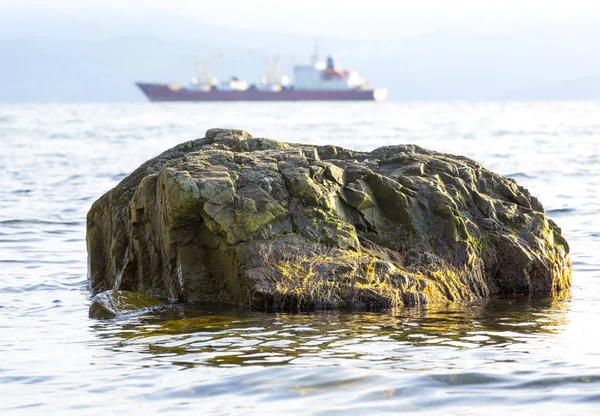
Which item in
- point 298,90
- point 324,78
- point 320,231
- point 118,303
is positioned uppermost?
point 324,78

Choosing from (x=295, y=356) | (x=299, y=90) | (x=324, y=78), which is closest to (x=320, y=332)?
(x=295, y=356)

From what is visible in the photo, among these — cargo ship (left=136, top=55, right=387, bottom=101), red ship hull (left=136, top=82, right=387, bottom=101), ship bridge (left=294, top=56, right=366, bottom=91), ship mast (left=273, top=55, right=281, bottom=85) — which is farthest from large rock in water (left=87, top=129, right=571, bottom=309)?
ship mast (left=273, top=55, right=281, bottom=85)

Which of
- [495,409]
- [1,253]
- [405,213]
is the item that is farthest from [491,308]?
[1,253]

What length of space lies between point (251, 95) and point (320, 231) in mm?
132585

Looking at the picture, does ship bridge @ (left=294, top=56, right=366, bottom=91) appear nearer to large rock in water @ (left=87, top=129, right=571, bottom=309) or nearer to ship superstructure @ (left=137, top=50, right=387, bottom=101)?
ship superstructure @ (left=137, top=50, right=387, bottom=101)

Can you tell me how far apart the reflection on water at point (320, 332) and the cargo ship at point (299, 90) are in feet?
412

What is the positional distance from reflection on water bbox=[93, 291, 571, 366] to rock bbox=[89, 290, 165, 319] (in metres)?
0.22

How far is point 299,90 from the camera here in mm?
143500

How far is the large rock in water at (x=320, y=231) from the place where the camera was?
752 centimetres

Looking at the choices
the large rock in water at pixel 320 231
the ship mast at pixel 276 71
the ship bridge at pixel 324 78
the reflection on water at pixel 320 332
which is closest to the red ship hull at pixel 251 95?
the ship bridge at pixel 324 78

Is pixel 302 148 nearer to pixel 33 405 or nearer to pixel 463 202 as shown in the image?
pixel 463 202

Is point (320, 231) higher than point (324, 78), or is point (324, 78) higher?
point (324, 78)

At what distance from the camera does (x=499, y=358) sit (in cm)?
570

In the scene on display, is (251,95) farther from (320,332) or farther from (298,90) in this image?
(320,332)
